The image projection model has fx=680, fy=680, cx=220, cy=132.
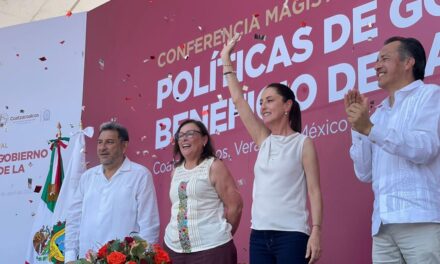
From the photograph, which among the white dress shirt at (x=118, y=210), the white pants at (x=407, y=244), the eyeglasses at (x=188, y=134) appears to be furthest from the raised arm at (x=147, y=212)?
the white pants at (x=407, y=244)

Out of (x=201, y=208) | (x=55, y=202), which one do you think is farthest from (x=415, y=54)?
(x=55, y=202)

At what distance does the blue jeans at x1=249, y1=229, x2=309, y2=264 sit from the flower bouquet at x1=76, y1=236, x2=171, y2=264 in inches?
17.1

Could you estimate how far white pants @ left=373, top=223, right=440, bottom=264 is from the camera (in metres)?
2.42

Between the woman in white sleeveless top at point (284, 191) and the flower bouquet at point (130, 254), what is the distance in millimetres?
467

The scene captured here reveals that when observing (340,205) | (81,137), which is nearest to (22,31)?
(81,137)

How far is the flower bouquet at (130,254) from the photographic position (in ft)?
8.09

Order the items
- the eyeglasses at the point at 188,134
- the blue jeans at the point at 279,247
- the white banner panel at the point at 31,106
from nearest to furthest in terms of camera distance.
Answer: the blue jeans at the point at 279,247 → the eyeglasses at the point at 188,134 → the white banner panel at the point at 31,106

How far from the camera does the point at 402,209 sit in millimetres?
2471

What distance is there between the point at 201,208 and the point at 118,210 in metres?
0.64

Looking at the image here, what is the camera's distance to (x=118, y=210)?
3619mm

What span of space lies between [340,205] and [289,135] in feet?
1.97

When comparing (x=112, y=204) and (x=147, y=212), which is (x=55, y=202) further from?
(x=147, y=212)

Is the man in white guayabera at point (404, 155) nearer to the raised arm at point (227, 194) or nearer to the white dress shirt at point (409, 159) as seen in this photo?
the white dress shirt at point (409, 159)

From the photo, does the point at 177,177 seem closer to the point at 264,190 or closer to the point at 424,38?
the point at 264,190
